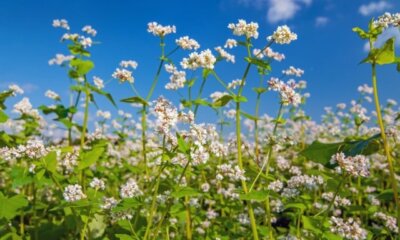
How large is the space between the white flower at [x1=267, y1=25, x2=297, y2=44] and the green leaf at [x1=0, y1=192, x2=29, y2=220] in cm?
240

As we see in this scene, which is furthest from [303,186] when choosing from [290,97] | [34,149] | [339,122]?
[339,122]

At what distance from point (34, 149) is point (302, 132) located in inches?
283

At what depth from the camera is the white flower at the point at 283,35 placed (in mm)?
3551

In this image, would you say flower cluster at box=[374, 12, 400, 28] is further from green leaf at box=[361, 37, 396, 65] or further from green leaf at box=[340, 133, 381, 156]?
green leaf at box=[340, 133, 381, 156]

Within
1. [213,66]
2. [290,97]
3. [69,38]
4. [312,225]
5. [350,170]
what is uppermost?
[69,38]

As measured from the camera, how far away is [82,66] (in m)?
5.03

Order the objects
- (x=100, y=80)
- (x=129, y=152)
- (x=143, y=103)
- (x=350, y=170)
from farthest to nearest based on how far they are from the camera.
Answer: (x=129, y=152)
(x=100, y=80)
(x=143, y=103)
(x=350, y=170)

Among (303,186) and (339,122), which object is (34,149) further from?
(339,122)

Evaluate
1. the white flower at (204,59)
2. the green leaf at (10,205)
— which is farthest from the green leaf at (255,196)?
the green leaf at (10,205)

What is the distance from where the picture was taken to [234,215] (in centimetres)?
575

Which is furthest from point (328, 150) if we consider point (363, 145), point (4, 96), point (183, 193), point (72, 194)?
point (4, 96)

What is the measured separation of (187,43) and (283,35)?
868 mm

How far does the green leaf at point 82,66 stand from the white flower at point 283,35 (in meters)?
2.22

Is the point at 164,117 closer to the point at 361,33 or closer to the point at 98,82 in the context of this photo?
the point at 361,33
